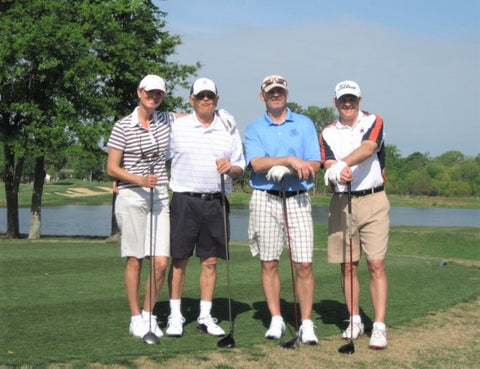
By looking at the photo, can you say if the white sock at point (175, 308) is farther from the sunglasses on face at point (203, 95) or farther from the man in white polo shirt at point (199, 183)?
the sunglasses on face at point (203, 95)

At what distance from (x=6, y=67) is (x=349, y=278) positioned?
715 inches

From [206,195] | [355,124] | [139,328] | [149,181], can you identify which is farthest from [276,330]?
[355,124]

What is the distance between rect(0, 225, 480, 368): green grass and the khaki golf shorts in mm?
853

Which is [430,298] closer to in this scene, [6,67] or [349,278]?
[349,278]

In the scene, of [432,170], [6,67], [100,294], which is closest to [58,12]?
[6,67]

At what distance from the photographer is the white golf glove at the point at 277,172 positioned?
5.56m

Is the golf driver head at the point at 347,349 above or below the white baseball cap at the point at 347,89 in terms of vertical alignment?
below

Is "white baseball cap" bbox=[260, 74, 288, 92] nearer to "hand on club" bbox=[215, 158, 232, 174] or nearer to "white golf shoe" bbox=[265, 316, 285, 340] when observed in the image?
"hand on club" bbox=[215, 158, 232, 174]

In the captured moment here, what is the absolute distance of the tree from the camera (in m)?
21.5

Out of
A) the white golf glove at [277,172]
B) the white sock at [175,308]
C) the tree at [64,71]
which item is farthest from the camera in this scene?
the tree at [64,71]

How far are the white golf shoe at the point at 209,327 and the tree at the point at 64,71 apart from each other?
1671 centimetres

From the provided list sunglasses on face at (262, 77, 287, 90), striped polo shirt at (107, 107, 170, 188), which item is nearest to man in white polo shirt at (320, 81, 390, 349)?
sunglasses on face at (262, 77, 287, 90)

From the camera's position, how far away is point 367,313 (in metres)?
7.39

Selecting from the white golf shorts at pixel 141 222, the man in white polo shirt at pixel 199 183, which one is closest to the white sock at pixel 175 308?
the man in white polo shirt at pixel 199 183
